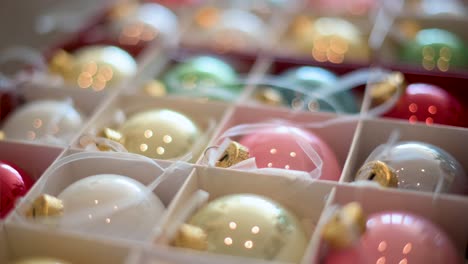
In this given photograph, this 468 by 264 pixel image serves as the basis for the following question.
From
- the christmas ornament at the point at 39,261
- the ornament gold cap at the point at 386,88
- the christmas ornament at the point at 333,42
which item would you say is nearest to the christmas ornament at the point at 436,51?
the christmas ornament at the point at 333,42

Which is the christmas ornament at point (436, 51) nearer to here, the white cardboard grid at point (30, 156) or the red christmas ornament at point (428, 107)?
the red christmas ornament at point (428, 107)

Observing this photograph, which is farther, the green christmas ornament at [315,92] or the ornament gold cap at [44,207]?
the green christmas ornament at [315,92]

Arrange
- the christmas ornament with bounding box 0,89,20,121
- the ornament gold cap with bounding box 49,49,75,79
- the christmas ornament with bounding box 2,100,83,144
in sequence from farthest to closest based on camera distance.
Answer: the ornament gold cap with bounding box 49,49,75,79 → the christmas ornament with bounding box 0,89,20,121 → the christmas ornament with bounding box 2,100,83,144

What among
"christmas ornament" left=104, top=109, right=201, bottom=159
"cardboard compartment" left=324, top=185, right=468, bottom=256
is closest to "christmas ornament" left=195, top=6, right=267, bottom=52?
"christmas ornament" left=104, top=109, right=201, bottom=159

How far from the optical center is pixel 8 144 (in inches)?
49.7

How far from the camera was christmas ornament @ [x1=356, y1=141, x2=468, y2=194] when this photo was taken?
44.2 inches

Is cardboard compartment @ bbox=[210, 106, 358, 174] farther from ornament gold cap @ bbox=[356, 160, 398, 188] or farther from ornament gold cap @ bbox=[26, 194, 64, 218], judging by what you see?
ornament gold cap @ bbox=[26, 194, 64, 218]

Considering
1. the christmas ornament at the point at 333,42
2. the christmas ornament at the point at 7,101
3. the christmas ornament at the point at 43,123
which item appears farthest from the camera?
the christmas ornament at the point at 333,42

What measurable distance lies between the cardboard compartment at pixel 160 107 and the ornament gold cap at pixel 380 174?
0.33 metres

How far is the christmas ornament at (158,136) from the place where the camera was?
1234 mm

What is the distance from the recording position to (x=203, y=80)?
1.51 metres

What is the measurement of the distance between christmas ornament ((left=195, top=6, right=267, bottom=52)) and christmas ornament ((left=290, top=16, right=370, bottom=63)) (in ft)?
0.38

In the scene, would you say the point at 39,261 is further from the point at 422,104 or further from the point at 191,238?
the point at 422,104

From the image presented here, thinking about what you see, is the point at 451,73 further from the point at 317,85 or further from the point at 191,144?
the point at 191,144
